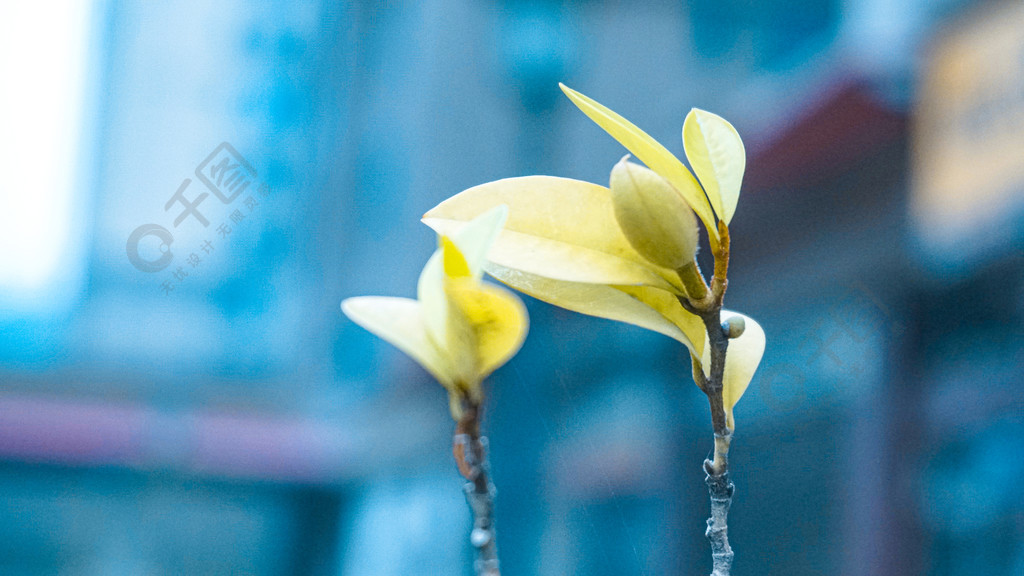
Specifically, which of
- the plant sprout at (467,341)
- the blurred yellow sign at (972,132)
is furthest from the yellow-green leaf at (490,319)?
the blurred yellow sign at (972,132)

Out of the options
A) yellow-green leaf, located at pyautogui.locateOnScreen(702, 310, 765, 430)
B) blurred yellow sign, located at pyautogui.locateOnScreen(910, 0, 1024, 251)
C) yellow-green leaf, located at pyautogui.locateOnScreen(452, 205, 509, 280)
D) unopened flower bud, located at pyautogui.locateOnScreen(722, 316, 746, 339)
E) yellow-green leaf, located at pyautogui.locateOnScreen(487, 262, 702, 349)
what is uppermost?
blurred yellow sign, located at pyautogui.locateOnScreen(910, 0, 1024, 251)

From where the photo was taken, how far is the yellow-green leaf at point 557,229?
0.55ft

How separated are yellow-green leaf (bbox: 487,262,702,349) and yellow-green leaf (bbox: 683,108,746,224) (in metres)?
0.03

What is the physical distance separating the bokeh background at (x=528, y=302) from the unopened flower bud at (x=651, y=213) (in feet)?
1.66

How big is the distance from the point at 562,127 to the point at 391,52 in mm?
652

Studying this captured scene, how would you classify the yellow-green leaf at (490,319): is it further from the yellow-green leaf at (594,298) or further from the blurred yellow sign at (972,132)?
the blurred yellow sign at (972,132)

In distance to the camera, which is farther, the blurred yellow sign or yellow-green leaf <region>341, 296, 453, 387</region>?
the blurred yellow sign

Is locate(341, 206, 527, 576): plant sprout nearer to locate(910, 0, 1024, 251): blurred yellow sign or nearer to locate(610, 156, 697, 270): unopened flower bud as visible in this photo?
locate(610, 156, 697, 270): unopened flower bud

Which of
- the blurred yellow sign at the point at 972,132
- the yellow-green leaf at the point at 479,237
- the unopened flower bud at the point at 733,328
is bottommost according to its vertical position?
the unopened flower bud at the point at 733,328

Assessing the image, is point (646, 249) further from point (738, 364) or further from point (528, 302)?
point (528, 302)

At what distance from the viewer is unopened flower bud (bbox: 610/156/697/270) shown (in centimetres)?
15

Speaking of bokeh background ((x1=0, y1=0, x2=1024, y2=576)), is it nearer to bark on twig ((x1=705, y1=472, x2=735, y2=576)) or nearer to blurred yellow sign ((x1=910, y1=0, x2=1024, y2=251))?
blurred yellow sign ((x1=910, y1=0, x2=1024, y2=251))

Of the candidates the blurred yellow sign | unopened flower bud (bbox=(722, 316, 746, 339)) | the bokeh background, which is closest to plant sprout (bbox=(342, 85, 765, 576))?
unopened flower bud (bbox=(722, 316, 746, 339))

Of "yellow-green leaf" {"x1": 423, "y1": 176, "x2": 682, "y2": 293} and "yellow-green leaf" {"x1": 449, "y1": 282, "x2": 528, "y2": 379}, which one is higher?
"yellow-green leaf" {"x1": 423, "y1": 176, "x2": 682, "y2": 293}
